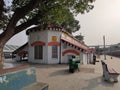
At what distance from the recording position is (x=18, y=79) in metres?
6.25

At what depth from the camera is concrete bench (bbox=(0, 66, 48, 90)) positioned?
546 centimetres

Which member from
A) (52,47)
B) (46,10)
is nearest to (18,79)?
(46,10)

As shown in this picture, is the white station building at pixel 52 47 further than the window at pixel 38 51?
No

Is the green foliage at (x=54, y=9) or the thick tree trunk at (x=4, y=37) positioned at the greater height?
the green foliage at (x=54, y=9)

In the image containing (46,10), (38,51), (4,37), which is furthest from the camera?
(38,51)

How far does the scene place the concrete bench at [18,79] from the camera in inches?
215

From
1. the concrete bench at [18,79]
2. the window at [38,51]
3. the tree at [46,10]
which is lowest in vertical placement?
the concrete bench at [18,79]

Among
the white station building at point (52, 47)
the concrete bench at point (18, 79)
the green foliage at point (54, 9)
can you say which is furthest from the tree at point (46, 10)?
the white station building at point (52, 47)

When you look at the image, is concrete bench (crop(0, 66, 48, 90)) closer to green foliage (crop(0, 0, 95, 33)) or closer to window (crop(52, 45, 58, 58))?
green foliage (crop(0, 0, 95, 33))

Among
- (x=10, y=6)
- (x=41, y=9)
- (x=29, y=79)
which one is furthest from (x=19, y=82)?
(x=10, y=6)

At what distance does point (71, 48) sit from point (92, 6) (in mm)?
9637

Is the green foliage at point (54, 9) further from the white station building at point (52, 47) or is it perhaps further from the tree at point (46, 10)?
the white station building at point (52, 47)

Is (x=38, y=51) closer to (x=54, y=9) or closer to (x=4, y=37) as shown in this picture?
(x=54, y=9)

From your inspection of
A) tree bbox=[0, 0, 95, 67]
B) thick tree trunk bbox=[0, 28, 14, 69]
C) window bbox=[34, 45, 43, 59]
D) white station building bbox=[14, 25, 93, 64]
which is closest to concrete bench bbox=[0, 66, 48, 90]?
thick tree trunk bbox=[0, 28, 14, 69]
